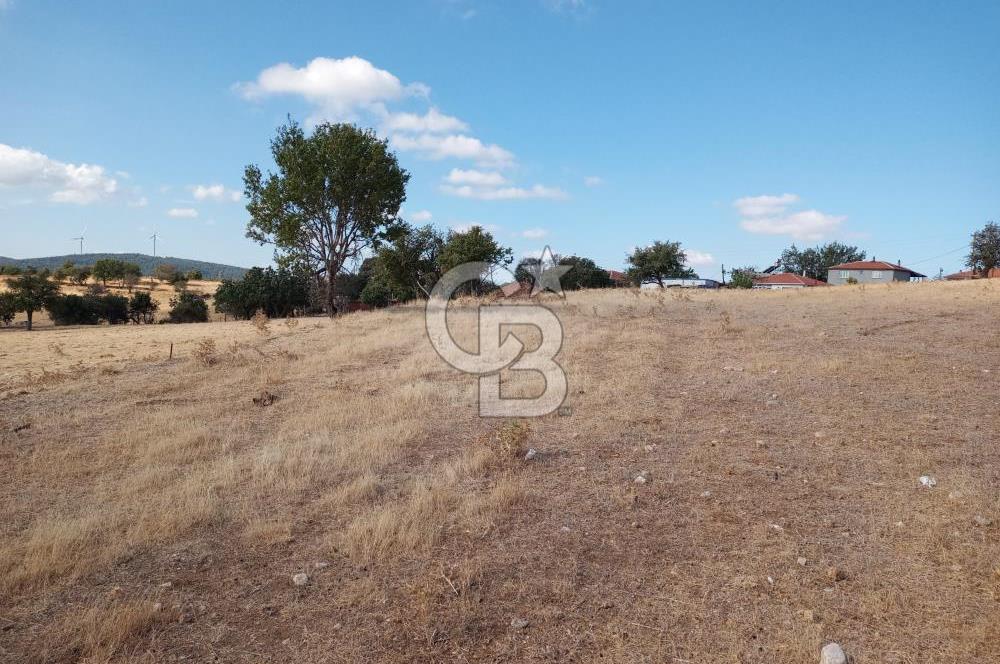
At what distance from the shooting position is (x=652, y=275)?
63.9 meters

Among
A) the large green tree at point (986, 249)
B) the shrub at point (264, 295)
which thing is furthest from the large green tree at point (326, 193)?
the large green tree at point (986, 249)

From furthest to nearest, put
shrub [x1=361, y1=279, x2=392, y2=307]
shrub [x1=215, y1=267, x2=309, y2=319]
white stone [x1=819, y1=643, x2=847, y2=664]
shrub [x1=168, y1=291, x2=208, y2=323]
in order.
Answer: shrub [x1=361, y1=279, x2=392, y2=307] < shrub [x1=168, y1=291, x2=208, y2=323] < shrub [x1=215, y1=267, x2=309, y2=319] < white stone [x1=819, y1=643, x2=847, y2=664]

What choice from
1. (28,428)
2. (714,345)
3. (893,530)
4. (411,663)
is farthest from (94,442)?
(714,345)

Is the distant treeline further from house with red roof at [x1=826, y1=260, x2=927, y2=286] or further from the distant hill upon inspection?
house with red roof at [x1=826, y1=260, x2=927, y2=286]

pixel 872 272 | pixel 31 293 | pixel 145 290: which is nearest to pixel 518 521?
pixel 31 293

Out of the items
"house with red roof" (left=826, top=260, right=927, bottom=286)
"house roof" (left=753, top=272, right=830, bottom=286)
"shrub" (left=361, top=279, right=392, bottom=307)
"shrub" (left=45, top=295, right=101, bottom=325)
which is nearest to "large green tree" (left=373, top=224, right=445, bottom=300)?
"shrub" (left=361, top=279, right=392, bottom=307)

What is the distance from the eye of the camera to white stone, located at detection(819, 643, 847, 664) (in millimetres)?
2994

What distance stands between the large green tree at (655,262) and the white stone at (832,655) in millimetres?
60963

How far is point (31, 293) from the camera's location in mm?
36656

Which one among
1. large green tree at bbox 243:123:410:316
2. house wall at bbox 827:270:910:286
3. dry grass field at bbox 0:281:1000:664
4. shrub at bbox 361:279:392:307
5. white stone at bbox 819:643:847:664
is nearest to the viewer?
white stone at bbox 819:643:847:664

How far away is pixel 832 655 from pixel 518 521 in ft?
7.96

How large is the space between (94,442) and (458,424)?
459 centimetres

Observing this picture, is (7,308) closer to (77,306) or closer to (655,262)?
(77,306)

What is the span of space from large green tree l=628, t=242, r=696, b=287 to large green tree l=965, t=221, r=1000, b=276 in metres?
25.4
